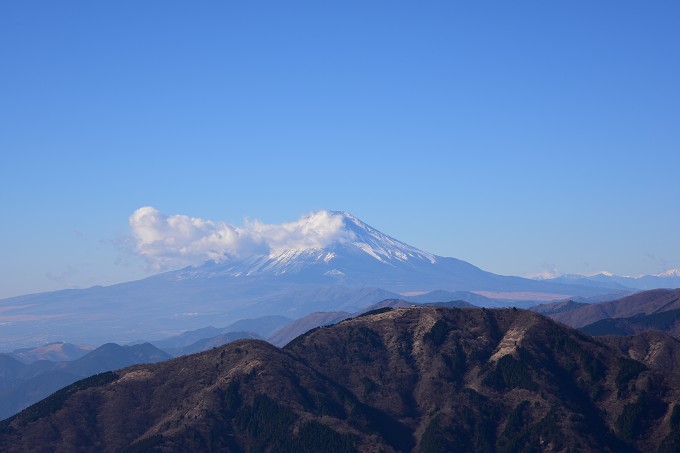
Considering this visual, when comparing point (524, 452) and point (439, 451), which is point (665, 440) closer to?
point (524, 452)

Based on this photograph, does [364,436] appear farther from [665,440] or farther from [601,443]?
[665,440]

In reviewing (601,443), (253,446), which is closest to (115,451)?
(253,446)

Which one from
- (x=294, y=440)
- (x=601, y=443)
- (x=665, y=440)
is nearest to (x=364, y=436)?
(x=294, y=440)

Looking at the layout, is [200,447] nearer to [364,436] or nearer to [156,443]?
[156,443]

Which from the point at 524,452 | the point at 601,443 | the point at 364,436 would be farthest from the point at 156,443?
the point at 601,443

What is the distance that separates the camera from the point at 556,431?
7835 inches

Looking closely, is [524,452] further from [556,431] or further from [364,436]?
[364,436]

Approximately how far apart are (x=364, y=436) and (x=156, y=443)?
44.2 metres

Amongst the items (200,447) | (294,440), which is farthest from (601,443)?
(200,447)

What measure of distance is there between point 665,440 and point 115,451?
388 ft

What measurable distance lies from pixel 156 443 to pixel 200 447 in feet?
30.4

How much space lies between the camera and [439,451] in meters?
200

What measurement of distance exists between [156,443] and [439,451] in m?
60.7

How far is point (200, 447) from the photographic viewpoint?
7677 inches
